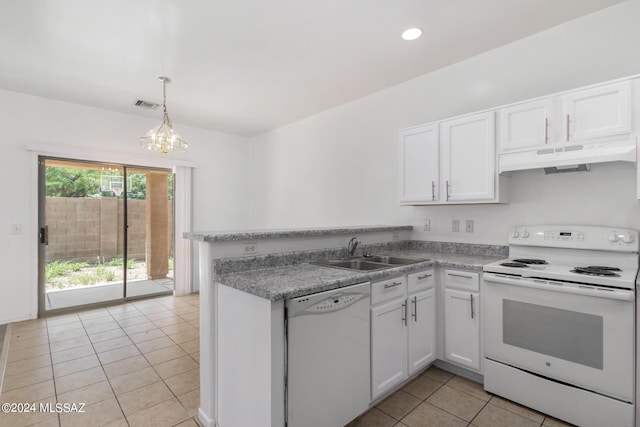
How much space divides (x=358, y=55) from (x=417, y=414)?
299 cm

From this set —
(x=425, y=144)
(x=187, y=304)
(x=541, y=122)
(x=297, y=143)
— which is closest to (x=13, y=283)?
(x=187, y=304)

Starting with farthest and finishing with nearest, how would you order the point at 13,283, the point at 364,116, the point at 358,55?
1. the point at 364,116
2. the point at 13,283
3. the point at 358,55

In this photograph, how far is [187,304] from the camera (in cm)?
454

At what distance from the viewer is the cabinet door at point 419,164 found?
294 cm

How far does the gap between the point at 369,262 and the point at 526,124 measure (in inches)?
63.4

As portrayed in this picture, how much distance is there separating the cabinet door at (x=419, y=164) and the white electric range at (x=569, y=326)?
3.20 ft

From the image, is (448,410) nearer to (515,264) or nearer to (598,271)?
(515,264)

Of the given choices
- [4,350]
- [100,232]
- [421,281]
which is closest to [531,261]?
[421,281]

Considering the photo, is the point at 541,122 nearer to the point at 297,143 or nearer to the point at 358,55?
the point at 358,55

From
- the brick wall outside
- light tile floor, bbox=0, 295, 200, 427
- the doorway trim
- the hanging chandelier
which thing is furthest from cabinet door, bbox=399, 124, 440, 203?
the brick wall outside

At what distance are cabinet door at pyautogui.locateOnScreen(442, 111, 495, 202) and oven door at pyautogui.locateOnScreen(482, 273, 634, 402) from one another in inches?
31.7

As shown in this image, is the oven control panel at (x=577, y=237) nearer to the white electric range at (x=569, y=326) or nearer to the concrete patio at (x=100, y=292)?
the white electric range at (x=569, y=326)

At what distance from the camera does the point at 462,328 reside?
2.45 meters

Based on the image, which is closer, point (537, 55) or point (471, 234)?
point (537, 55)
